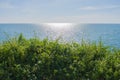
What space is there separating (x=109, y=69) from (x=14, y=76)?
1718 mm

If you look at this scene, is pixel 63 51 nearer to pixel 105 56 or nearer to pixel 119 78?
pixel 105 56

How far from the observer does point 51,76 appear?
15.8 ft

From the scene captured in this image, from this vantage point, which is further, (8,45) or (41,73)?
(8,45)

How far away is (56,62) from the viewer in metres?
4.88

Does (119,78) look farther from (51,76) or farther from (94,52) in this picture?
(51,76)

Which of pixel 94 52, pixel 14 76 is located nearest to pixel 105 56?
pixel 94 52

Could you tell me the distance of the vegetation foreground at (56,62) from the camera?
4.73 meters

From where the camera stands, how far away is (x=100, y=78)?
4.81 metres

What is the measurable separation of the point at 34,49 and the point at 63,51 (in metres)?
0.57

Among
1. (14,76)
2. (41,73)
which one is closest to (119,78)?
(41,73)

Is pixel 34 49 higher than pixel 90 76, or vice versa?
pixel 34 49

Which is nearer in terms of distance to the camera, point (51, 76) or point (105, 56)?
point (51, 76)

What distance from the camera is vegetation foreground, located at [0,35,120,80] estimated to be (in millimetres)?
4730

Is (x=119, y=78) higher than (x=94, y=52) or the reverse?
the reverse
